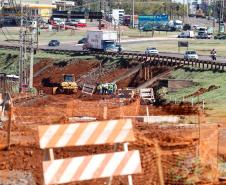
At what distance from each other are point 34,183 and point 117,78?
50930 millimetres

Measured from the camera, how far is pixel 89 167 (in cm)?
1035

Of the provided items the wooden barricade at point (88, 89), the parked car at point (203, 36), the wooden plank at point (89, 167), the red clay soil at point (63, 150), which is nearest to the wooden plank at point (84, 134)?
the wooden plank at point (89, 167)

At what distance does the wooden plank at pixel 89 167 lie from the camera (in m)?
10.1

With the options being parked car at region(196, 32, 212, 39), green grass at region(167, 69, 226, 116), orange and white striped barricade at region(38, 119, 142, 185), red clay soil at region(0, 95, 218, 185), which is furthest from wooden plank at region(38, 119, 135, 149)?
parked car at region(196, 32, 212, 39)

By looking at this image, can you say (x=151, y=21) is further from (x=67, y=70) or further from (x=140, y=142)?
(x=140, y=142)

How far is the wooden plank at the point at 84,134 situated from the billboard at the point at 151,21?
130 metres

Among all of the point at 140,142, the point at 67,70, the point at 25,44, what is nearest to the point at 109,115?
the point at 140,142

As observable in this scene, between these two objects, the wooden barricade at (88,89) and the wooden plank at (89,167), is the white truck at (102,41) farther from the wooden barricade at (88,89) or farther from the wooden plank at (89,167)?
the wooden plank at (89,167)

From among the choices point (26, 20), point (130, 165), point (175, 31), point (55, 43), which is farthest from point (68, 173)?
point (175, 31)

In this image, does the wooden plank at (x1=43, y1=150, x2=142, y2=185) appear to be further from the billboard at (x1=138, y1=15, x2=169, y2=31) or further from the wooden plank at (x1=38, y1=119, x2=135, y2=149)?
the billboard at (x1=138, y1=15, x2=169, y2=31)

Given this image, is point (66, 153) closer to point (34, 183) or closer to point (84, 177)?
point (34, 183)

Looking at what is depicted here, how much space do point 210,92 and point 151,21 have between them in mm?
95248

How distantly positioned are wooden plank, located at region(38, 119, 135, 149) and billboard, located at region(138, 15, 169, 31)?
428 feet

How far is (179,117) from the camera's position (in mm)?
32281
